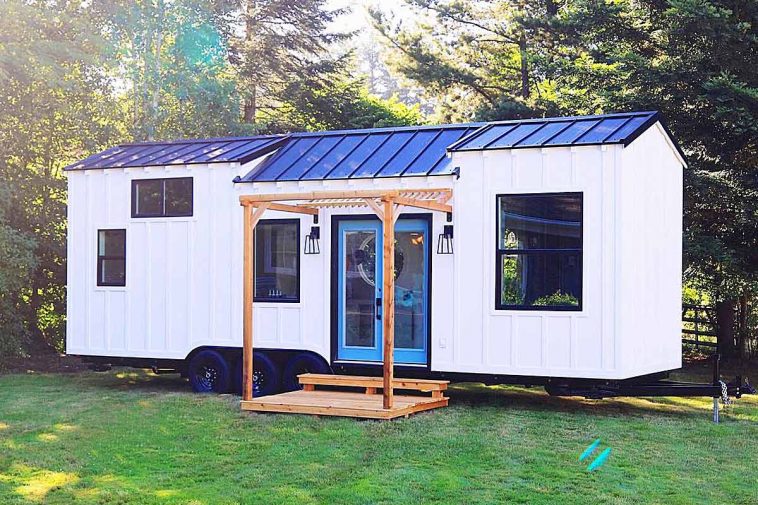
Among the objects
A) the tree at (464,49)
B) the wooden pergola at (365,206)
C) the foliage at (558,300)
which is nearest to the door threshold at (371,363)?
the wooden pergola at (365,206)

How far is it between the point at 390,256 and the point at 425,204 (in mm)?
1052

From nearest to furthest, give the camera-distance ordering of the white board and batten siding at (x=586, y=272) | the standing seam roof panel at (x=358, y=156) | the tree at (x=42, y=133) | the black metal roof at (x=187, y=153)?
the white board and batten siding at (x=586, y=272) < the standing seam roof panel at (x=358, y=156) < the black metal roof at (x=187, y=153) < the tree at (x=42, y=133)

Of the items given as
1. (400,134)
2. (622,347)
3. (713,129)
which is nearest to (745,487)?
(622,347)

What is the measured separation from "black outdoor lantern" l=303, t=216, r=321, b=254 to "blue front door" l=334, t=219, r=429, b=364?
0.24 metres

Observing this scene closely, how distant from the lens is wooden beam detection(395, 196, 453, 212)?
9.93 metres

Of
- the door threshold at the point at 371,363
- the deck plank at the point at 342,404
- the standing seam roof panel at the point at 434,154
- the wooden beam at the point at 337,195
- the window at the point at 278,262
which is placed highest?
the standing seam roof panel at the point at 434,154

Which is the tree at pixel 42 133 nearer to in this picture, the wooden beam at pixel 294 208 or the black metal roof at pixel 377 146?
the black metal roof at pixel 377 146

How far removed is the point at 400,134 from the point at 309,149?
3.81ft

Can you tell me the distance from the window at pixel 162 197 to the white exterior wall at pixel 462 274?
0.30 feet

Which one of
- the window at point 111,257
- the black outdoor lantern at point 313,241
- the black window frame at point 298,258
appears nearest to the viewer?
the black outdoor lantern at point 313,241

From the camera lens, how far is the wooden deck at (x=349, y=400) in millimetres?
9594

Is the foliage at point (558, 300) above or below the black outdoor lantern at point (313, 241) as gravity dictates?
below

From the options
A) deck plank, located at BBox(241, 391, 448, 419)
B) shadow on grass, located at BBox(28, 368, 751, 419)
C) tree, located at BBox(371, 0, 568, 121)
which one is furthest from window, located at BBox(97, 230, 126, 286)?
tree, located at BBox(371, 0, 568, 121)

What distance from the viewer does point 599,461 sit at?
761 cm
